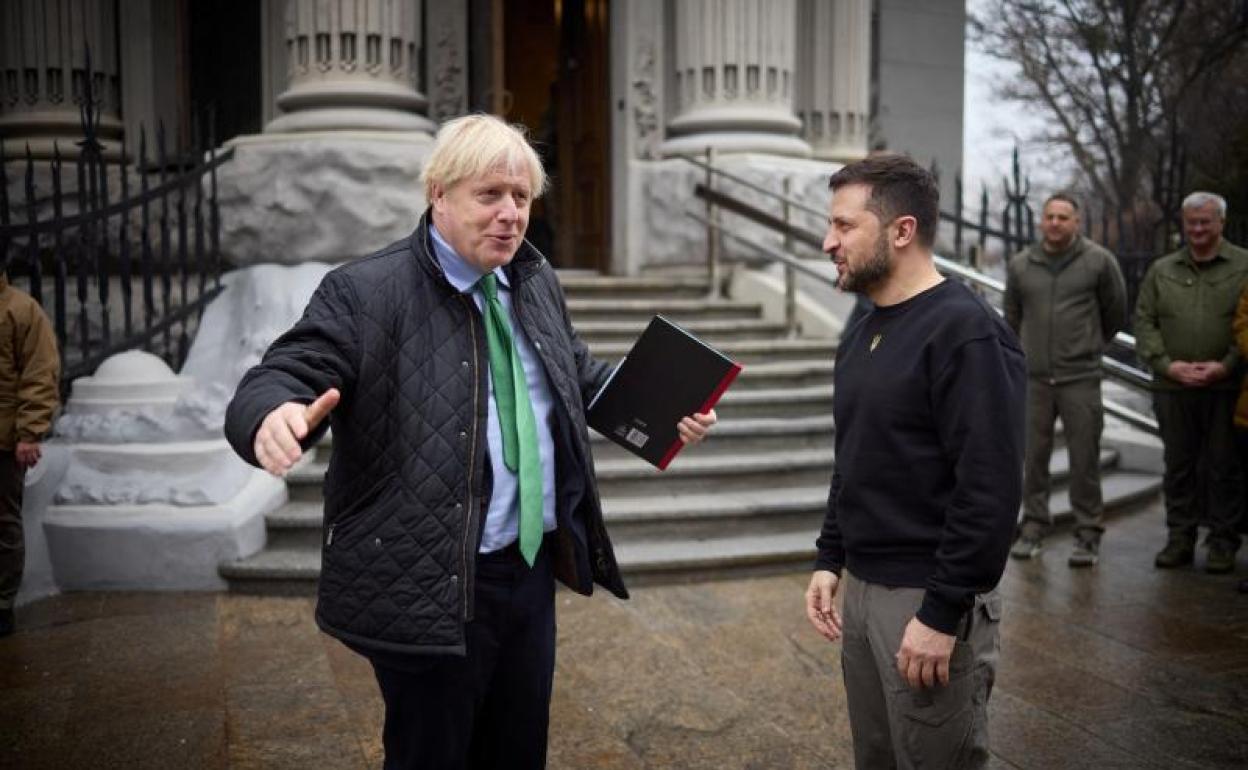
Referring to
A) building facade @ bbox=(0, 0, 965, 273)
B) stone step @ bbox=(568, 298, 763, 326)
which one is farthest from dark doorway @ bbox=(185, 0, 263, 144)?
stone step @ bbox=(568, 298, 763, 326)

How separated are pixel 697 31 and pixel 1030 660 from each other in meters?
6.86

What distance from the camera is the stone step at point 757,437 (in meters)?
7.09

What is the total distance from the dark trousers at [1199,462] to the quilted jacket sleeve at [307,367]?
218 inches

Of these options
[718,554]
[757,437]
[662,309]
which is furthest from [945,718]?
[662,309]

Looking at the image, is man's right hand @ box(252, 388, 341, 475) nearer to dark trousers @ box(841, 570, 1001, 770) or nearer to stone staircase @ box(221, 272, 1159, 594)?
dark trousers @ box(841, 570, 1001, 770)

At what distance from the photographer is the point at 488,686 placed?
2.55 m

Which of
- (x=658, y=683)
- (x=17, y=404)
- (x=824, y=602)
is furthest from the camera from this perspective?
(x=17, y=404)

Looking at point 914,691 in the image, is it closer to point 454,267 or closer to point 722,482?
point 454,267

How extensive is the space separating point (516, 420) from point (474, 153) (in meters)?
0.58

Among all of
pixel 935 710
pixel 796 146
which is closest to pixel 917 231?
pixel 935 710

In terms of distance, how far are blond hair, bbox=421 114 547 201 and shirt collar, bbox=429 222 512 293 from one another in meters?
0.12

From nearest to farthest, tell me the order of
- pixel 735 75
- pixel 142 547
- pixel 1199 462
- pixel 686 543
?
pixel 142 547
pixel 686 543
pixel 1199 462
pixel 735 75

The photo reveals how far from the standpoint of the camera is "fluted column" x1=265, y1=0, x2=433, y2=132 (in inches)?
332

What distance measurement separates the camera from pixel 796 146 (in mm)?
10141
